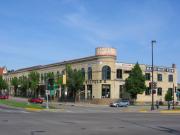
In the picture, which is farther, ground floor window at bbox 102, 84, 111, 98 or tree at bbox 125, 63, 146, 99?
ground floor window at bbox 102, 84, 111, 98

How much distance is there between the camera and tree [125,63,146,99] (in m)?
84.0

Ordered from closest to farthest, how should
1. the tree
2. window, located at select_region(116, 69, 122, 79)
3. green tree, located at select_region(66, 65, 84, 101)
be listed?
the tree
green tree, located at select_region(66, 65, 84, 101)
window, located at select_region(116, 69, 122, 79)

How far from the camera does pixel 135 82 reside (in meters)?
83.9

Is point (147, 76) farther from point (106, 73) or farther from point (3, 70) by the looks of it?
point (3, 70)

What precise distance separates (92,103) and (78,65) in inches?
453

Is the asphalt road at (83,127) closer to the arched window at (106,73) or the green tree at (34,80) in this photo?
the arched window at (106,73)

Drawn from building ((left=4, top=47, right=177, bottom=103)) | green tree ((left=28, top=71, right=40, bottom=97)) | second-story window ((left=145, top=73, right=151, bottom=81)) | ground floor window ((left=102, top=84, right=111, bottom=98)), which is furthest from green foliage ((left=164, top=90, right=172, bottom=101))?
green tree ((left=28, top=71, right=40, bottom=97))

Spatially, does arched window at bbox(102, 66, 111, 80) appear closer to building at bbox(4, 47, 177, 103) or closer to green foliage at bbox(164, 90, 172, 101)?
building at bbox(4, 47, 177, 103)

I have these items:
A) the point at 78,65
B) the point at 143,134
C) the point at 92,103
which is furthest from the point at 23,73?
the point at 143,134

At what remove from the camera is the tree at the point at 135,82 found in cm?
8400

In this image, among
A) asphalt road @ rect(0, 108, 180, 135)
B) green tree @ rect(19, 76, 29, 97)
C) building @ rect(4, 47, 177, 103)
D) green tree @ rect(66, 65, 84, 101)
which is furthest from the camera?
green tree @ rect(19, 76, 29, 97)

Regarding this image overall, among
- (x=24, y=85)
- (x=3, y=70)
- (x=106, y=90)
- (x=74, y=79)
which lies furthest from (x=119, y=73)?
(x=3, y=70)

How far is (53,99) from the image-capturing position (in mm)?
101750

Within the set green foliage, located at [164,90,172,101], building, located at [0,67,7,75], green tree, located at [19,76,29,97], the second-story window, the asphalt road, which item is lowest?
the asphalt road
